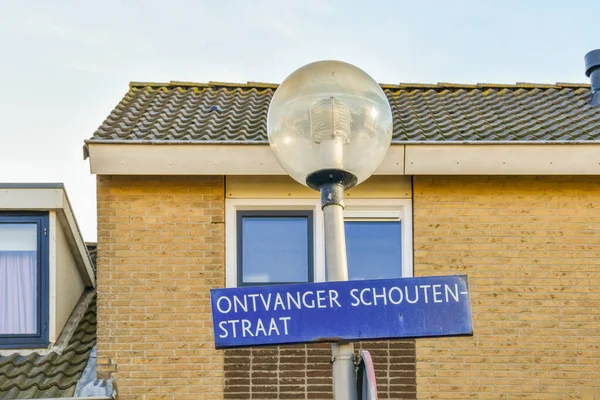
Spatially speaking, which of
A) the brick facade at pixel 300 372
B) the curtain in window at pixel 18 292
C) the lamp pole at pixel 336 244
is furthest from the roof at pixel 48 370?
the lamp pole at pixel 336 244

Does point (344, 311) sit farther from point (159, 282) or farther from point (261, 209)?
point (261, 209)

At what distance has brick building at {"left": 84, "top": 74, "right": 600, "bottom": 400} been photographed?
933 centimetres

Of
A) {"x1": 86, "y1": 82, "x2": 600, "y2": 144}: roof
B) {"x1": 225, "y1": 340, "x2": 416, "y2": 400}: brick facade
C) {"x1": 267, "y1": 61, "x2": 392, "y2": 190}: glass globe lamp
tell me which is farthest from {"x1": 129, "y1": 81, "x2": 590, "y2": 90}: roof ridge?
{"x1": 267, "y1": 61, "x2": 392, "y2": 190}: glass globe lamp

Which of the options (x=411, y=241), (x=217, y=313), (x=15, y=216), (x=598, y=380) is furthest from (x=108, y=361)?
A: (x=217, y=313)

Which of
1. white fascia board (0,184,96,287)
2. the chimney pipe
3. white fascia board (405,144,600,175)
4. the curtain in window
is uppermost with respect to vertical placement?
the chimney pipe

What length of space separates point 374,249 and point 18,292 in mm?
3850

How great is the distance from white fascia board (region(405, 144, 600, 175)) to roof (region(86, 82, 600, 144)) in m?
0.13

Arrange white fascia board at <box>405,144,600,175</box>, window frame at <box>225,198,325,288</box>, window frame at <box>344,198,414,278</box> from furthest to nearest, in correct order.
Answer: window frame at <box>344,198,414,278</box>
window frame at <box>225,198,325,288</box>
white fascia board at <box>405,144,600,175</box>

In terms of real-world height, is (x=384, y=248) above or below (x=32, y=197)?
below

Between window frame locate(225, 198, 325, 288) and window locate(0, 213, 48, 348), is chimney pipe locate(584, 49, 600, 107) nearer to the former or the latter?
window frame locate(225, 198, 325, 288)

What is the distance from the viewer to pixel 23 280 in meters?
10.2

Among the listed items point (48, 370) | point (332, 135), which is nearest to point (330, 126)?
point (332, 135)

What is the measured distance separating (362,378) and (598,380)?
19.9 feet

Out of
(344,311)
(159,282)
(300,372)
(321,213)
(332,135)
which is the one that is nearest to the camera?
(344,311)
